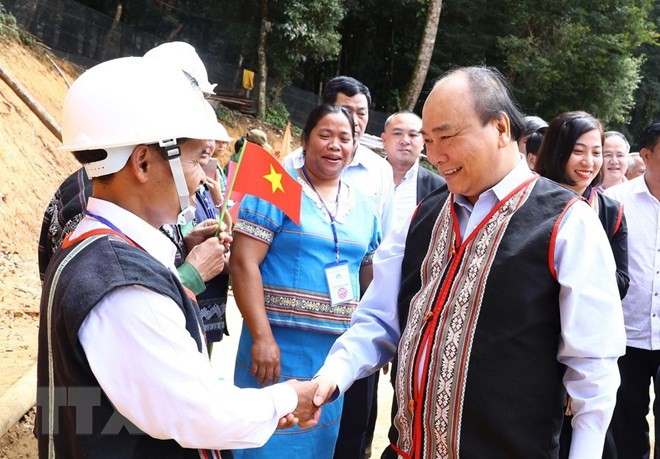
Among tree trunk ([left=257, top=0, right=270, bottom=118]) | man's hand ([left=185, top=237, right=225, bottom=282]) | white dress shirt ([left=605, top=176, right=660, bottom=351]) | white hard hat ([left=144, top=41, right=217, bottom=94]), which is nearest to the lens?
man's hand ([left=185, top=237, right=225, bottom=282])

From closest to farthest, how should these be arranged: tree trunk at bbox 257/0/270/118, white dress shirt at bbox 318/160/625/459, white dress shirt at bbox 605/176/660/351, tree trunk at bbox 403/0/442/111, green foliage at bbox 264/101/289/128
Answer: white dress shirt at bbox 318/160/625/459 → white dress shirt at bbox 605/176/660/351 → tree trunk at bbox 257/0/270/118 → tree trunk at bbox 403/0/442/111 → green foliage at bbox 264/101/289/128

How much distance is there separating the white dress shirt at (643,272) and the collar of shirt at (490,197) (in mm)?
2213

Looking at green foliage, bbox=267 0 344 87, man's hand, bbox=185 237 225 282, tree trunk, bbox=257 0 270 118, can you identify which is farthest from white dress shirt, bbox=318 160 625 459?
tree trunk, bbox=257 0 270 118

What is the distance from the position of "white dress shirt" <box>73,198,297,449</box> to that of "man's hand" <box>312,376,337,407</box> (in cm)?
57

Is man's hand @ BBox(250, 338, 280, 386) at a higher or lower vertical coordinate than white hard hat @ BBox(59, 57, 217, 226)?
lower

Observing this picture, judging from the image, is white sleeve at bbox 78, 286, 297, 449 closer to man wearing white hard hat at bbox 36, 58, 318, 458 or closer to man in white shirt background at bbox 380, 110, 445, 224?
man wearing white hard hat at bbox 36, 58, 318, 458


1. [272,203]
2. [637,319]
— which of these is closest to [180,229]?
[272,203]

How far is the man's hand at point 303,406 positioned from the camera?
2035 mm

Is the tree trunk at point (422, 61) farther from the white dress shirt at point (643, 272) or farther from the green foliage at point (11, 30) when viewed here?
the white dress shirt at point (643, 272)

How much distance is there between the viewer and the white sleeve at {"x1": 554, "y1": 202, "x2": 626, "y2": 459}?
1945mm

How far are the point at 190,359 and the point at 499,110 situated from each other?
1253 millimetres

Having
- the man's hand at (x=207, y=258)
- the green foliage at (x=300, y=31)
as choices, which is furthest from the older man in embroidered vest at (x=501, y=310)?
the green foliage at (x=300, y=31)

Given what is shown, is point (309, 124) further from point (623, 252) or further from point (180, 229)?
point (623, 252)

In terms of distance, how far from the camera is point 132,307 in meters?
1.54
